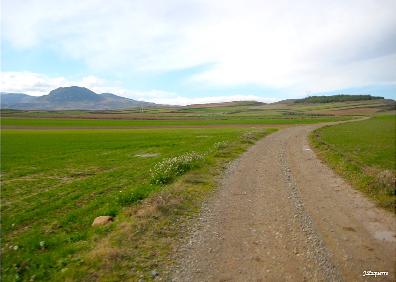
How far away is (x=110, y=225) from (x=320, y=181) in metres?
12.9

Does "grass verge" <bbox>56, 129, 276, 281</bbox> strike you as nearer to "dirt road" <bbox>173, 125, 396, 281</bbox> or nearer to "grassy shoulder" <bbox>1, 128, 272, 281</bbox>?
"grassy shoulder" <bbox>1, 128, 272, 281</bbox>

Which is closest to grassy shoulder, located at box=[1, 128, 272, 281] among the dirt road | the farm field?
the farm field

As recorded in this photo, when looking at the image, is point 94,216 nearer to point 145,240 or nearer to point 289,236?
point 145,240

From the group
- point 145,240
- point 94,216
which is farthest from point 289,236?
point 94,216

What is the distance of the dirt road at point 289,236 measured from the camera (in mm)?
8789

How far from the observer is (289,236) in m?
11.0

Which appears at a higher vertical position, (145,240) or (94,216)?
(145,240)

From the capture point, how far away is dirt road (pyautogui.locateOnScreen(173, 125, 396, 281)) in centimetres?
879

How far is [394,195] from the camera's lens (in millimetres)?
15680

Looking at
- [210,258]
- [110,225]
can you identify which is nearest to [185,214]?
[110,225]

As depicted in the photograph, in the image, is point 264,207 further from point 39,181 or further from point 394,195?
point 39,181

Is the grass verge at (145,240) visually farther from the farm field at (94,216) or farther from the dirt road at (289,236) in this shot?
the dirt road at (289,236)

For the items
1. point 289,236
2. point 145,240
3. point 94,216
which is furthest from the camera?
point 94,216

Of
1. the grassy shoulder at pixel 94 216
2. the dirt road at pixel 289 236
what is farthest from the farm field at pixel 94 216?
the dirt road at pixel 289 236
